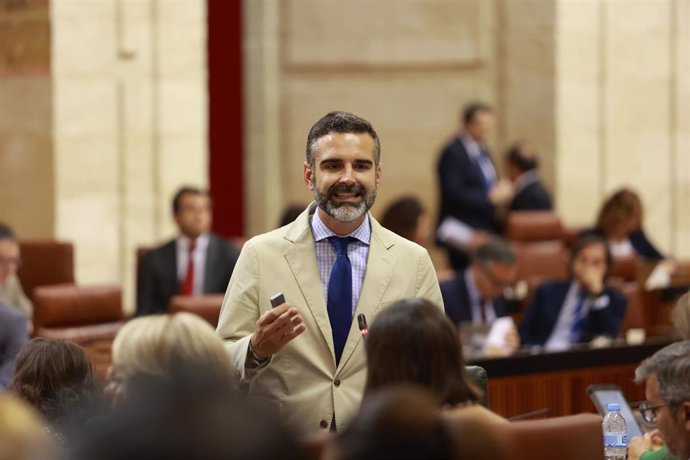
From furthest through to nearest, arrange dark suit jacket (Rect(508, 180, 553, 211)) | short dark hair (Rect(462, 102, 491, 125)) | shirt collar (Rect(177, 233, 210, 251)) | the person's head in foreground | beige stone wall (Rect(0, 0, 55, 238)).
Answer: dark suit jacket (Rect(508, 180, 553, 211))
short dark hair (Rect(462, 102, 491, 125))
beige stone wall (Rect(0, 0, 55, 238))
shirt collar (Rect(177, 233, 210, 251))
the person's head in foreground

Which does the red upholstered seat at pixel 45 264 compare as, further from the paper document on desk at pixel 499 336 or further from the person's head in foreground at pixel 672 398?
the person's head in foreground at pixel 672 398

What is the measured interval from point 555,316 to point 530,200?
12.1 feet

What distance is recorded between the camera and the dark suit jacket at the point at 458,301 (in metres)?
7.21

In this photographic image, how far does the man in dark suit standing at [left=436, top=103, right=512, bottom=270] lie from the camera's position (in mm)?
10328

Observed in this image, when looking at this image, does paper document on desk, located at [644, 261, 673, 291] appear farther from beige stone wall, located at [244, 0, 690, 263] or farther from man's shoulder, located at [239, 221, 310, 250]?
man's shoulder, located at [239, 221, 310, 250]

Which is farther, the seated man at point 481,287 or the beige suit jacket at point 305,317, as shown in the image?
the seated man at point 481,287

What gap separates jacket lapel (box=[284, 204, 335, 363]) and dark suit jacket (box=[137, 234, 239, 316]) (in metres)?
4.21

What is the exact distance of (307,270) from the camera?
3727mm

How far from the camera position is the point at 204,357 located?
8.36 ft

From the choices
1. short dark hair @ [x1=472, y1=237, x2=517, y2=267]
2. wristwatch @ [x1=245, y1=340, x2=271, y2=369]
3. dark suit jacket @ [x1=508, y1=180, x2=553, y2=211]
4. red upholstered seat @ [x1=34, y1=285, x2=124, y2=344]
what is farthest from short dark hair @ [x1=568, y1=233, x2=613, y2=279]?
wristwatch @ [x1=245, y1=340, x2=271, y2=369]

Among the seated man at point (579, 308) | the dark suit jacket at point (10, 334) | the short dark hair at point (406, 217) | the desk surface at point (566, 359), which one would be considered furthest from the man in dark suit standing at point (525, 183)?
the dark suit jacket at point (10, 334)

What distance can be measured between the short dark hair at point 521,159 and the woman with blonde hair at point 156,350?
7991 millimetres

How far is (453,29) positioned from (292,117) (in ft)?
5.11

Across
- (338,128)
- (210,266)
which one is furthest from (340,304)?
(210,266)
